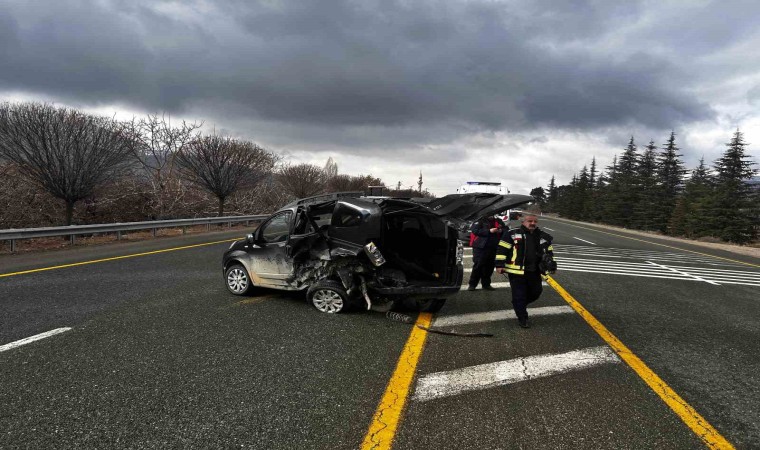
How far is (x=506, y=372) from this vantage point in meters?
3.80

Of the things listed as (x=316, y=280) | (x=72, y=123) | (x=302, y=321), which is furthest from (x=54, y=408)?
(x=72, y=123)

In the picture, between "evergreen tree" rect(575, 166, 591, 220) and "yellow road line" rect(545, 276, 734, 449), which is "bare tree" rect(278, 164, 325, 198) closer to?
"yellow road line" rect(545, 276, 734, 449)

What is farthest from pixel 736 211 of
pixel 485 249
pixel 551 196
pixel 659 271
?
pixel 551 196

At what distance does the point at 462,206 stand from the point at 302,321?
2802 mm

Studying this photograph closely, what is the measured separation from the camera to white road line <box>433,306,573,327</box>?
213 inches

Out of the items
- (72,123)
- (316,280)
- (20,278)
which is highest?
(72,123)

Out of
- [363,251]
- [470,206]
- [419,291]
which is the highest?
[470,206]

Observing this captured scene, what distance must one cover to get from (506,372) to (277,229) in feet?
13.0

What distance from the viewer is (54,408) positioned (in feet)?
9.64

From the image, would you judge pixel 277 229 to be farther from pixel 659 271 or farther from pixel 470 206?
pixel 659 271

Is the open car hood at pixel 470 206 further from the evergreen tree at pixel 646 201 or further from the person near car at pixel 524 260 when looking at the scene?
the evergreen tree at pixel 646 201

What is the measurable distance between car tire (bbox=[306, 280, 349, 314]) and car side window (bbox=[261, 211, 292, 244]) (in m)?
1.03

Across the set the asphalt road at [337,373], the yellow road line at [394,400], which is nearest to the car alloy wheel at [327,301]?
the asphalt road at [337,373]

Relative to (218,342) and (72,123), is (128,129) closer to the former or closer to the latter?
(72,123)
